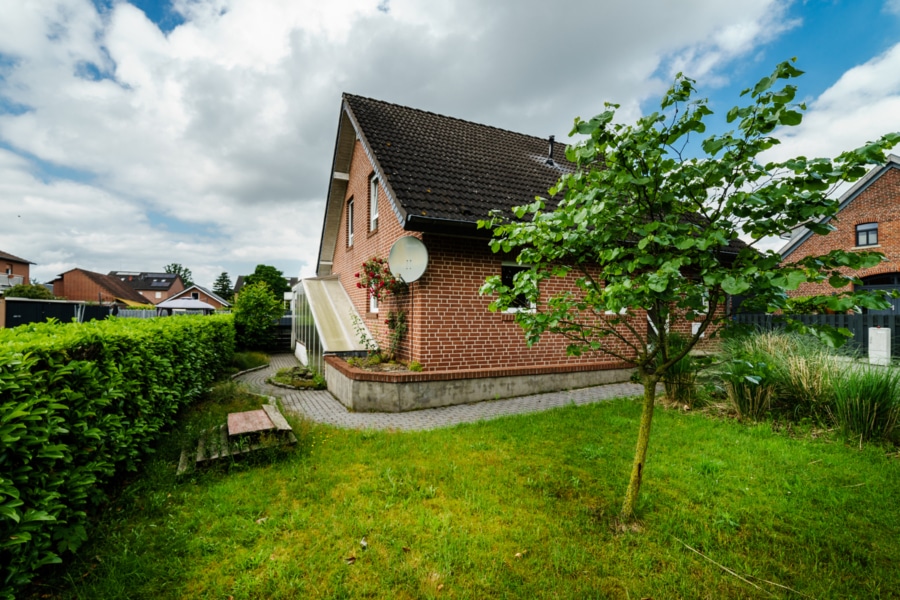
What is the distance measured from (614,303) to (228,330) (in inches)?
504

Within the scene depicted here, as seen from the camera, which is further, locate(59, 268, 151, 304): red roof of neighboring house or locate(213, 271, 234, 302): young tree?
locate(213, 271, 234, 302): young tree

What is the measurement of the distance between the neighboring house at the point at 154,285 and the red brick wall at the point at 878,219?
8736 cm

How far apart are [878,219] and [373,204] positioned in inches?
1033

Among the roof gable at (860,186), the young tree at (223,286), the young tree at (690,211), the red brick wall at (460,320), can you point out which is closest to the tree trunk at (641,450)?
the young tree at (690,211)

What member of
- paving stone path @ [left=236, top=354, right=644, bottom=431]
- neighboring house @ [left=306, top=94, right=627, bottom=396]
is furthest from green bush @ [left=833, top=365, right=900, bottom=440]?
neighboring house @ [left=306, top=94, right=627, bottom=396]

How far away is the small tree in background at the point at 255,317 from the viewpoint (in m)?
16.6

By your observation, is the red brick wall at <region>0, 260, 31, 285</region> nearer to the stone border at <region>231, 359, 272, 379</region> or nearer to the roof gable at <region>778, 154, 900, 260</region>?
the stone border at <region>231, 359, 272, 379</region>

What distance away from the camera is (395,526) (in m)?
3.18

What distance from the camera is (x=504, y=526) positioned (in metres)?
3.16

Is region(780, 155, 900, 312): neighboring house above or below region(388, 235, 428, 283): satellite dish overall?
above

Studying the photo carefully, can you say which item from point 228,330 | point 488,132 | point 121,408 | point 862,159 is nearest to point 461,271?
point 121,408

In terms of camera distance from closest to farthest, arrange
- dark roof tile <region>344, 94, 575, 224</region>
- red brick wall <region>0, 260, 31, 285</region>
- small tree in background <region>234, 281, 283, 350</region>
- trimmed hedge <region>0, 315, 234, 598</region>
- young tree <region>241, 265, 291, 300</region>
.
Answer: trimmed hedge <region>0, 315, 234, 598</region>, dark roof tile <region>344, 94, 575, 224</region>, small tree in background <region>234, 281, 283, 350</region>, red brick wall <region>0, 260, 31, 285</region>, young tree <region>241, 265, 291, 300</region>

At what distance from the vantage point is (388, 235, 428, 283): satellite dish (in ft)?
24.6

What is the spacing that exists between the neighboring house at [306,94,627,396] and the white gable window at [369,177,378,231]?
0.15 feet
